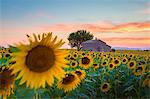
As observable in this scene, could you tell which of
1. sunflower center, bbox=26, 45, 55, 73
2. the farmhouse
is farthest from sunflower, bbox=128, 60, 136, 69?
sunflower center, bbox=26, 45, 55, 73

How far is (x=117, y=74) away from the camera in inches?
69.2

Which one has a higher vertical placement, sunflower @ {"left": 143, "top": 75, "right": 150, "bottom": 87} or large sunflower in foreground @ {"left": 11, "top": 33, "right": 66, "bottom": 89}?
large sunflower in foreground @ {"left": 11, "top": 33, "right": 66, "bottom": 89}

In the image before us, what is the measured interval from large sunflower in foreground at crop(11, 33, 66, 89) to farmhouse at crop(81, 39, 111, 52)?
2.26 ft

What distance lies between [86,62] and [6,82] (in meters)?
0.84

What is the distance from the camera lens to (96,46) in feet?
5.10

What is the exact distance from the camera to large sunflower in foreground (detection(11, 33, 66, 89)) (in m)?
0.79

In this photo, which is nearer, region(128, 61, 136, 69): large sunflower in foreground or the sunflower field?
the sunflower field

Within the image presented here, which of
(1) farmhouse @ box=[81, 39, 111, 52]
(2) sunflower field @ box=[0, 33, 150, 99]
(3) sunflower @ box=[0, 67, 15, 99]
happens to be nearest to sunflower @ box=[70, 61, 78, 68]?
(2) sunflower field @ box=[0, 33, 150, 99]

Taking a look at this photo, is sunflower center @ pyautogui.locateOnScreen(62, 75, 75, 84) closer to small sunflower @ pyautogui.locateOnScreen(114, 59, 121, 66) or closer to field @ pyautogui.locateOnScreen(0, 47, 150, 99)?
field @ pyautogui.locateOnScreen(0, 47, 150, 99)

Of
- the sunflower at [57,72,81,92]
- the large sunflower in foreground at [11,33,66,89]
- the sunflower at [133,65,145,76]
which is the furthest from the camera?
the sunflower at [133,65,145,76]

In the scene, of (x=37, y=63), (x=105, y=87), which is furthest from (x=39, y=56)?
(x=105, y=87)

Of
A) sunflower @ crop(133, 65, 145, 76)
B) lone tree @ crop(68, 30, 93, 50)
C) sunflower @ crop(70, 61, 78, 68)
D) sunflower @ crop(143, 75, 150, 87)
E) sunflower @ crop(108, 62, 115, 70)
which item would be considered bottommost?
sunflower @ crop(143, 75, 150, 87)

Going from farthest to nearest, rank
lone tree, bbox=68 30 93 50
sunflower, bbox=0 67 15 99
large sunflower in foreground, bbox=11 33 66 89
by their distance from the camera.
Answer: lone tree, bbox=68 30 93 50, sunflower, bbox=0 67 15 99, large sunflower in foreground, bbox=11 33 66 89

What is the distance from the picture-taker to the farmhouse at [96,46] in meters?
1.49
